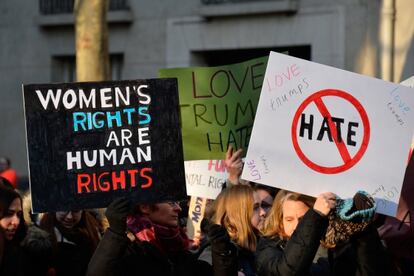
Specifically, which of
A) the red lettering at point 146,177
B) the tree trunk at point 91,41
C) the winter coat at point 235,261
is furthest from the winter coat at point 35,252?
the tree trunk at point 91,41

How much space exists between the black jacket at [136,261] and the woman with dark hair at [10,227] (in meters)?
0.91

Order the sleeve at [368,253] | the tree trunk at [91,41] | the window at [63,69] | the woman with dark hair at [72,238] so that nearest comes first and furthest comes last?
the sleeve at [368,253], the woman with dark hair at [72,238], the tree trunk at [91,41], the window at [63,69]

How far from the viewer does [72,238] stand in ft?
20.3

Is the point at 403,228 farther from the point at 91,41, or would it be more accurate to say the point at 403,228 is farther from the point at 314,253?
the point at 91,41

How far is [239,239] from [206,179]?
187 centimetres

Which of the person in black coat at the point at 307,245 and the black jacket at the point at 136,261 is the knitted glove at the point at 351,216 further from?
the black jacket at the point at 136,261

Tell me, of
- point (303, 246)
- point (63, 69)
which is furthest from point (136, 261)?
point (63, 69)

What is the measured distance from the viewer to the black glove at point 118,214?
4.29 meters

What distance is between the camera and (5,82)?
19.5m

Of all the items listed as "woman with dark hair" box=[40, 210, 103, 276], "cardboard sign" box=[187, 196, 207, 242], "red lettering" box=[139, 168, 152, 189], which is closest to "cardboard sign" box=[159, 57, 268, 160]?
"woman with dark hair" box=[40, 210, 103, 276]

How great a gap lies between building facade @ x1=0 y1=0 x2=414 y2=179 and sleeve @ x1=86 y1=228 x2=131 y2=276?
11.1 m

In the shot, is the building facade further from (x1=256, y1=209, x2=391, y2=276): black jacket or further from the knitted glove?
the knitted glove

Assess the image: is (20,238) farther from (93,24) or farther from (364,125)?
(93,24)

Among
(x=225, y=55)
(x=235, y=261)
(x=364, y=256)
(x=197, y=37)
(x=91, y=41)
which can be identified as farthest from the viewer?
(x=225, y=55)
